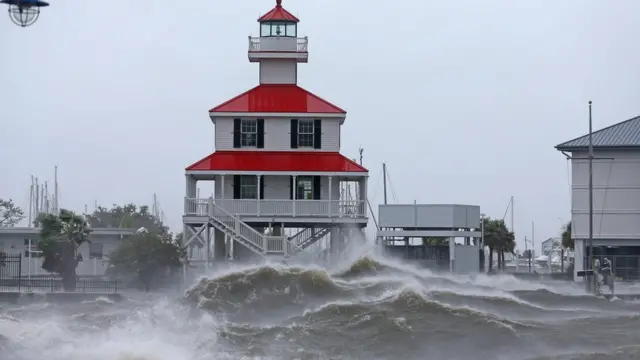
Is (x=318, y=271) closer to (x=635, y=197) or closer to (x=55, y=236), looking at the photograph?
(x=55, y=236)

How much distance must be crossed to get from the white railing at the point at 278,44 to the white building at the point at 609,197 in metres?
16.3

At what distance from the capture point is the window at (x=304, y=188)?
175ft

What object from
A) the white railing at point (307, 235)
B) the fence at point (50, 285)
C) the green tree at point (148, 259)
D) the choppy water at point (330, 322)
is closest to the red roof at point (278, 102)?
the white railing at point (307, 235)

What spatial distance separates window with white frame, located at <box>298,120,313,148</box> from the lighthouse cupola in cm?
296

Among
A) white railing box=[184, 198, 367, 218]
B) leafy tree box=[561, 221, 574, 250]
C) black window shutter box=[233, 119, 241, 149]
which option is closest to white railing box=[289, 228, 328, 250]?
white railing box=[184, 198, 367, 218]

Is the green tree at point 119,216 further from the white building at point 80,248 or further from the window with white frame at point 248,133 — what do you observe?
the window with white frame at point 248,133

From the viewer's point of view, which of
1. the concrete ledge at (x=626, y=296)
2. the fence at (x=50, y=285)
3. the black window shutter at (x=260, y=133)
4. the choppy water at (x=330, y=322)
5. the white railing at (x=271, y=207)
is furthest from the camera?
the black window shutter at (x=260, y=133)

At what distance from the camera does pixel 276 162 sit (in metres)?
53.5

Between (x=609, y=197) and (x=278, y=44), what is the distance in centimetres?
2046

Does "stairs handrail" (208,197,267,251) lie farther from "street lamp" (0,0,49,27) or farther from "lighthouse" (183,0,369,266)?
"street lamp" (0,0,49,27)

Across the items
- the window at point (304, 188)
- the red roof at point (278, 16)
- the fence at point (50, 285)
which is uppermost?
the red roof at point (278, 16)

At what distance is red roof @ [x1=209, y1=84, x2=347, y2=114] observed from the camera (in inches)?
2136

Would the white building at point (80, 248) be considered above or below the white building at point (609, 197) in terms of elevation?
below

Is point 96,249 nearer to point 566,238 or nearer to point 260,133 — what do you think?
point 260,133
